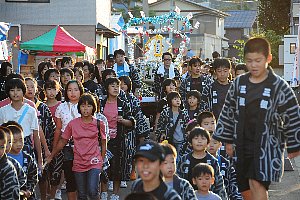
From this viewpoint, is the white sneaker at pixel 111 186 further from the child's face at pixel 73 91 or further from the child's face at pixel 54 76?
the child's face at pixel 73 91

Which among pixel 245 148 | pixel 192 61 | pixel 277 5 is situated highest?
pixel 277 5

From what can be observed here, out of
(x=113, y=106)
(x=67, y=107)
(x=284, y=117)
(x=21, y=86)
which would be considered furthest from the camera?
Answer: (x=113, y=106)

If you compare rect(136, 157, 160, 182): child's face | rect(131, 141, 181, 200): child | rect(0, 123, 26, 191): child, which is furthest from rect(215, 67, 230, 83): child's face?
rect(136, 157, 160, 182): child's face

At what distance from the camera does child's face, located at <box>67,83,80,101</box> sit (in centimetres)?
1106

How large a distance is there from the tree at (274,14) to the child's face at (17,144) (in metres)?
37.2

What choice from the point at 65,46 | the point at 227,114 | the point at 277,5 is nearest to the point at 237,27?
the point at 277,5

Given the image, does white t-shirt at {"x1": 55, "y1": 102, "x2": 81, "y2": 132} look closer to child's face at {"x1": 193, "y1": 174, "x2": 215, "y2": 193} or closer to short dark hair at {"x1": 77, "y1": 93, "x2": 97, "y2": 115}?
short dark hair at {"x1": 77, "y1": 93, "x2": 97, "y2": 115}

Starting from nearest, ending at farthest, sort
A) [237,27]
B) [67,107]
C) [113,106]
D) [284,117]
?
[284,117]
[67,107]
[113,106]
[237,27]

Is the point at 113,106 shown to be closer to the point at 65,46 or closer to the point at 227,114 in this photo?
the point at 227,114

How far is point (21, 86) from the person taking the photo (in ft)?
33.4

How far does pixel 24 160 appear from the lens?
9.56 metres

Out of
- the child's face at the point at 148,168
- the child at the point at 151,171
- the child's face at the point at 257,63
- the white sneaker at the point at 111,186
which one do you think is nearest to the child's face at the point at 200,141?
the child's face at the point at 257,63

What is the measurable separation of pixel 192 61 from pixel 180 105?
1121mm

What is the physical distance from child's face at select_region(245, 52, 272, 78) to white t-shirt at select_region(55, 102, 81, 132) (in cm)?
394
